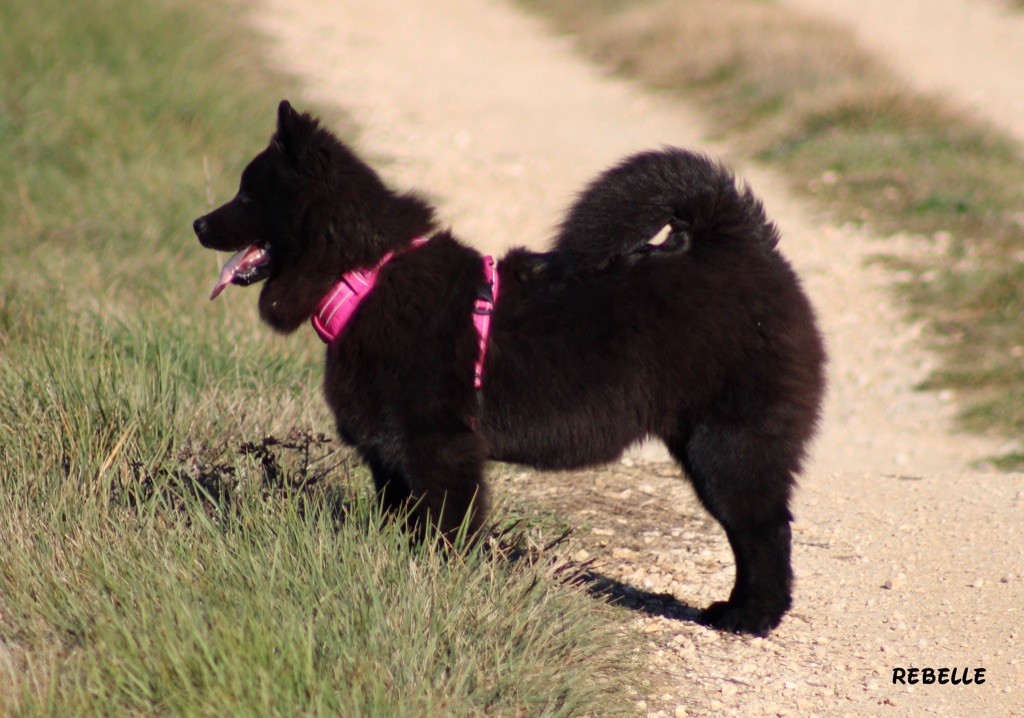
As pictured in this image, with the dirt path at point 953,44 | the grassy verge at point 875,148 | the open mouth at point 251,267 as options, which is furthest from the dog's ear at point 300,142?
the dirt path at point 953,44

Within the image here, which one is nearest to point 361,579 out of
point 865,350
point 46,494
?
point 46,494

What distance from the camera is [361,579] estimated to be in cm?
322

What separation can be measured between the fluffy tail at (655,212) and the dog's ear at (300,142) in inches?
30.7

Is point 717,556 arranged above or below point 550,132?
below

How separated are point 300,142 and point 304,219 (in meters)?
0.23

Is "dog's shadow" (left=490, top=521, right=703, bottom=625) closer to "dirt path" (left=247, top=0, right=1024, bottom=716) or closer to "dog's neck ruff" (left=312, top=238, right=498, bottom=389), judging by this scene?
"dirt path" (left=247, top=0, right=1024, bottom=716)

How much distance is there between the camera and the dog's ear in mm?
3566

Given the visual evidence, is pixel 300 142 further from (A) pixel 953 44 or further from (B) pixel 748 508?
(A) pixel 953 44

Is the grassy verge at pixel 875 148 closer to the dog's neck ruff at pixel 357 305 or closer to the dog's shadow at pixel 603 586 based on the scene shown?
the dog's shadow at pixel 603 586

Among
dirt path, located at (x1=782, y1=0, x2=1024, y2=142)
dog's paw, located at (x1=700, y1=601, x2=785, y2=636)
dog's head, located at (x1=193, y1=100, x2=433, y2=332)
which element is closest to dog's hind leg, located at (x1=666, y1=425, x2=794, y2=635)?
dog's paw, located at (x1=700, y1=601, x2=785, y2=636)

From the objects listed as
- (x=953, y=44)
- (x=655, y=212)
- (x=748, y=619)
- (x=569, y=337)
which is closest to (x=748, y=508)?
(x=748, y=619)

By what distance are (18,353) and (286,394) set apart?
3.43 ft

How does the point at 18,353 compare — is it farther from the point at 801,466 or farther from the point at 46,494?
the point at 801,466

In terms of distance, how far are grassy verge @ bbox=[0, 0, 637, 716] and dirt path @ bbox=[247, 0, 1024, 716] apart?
56cm
